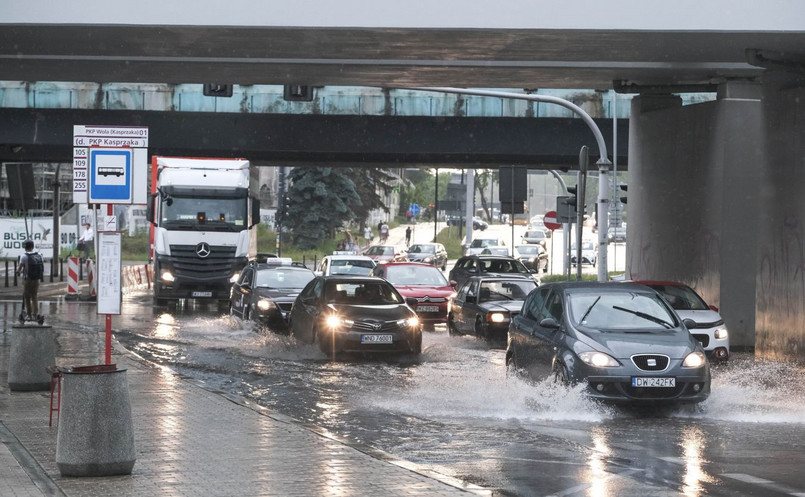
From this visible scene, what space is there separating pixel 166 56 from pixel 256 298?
6986mm

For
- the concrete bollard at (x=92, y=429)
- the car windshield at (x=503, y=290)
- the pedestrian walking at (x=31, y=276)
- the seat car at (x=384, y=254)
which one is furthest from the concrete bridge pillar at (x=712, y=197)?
the seat car at (x=384, y=254)

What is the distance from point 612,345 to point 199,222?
22.1 m

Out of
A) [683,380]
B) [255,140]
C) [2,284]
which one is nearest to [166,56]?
[683,380]

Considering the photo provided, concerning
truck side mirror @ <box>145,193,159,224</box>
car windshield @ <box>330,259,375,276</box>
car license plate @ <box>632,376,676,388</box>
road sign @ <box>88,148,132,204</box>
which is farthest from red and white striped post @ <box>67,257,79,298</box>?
road sign @ <box>88,148,132,204</box>

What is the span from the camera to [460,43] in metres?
19.0

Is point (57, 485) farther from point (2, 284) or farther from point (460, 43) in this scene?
point (2, 284)

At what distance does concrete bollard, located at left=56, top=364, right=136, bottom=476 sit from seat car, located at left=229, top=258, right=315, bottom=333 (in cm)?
1569

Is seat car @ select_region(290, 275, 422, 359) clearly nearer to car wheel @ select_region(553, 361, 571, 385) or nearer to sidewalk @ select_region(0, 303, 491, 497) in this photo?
sidewalk @ select_region(0, 303, 491, 497)

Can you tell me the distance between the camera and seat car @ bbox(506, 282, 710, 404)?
13523 millimetres

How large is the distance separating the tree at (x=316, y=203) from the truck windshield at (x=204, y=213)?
134 ft

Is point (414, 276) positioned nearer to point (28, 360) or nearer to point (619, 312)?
point (619, 312)

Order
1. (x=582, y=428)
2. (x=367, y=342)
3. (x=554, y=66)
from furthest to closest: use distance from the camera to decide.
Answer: (x=554, y=66)
(x=367, y=342)
(x=582, y=428)

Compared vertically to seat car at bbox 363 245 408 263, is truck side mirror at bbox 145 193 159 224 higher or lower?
higher

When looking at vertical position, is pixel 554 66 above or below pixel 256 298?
above
